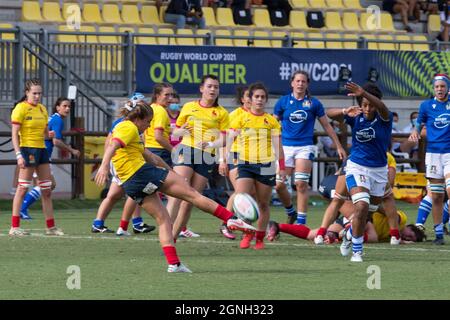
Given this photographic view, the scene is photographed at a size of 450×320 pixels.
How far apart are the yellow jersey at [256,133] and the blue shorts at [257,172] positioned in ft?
0.44

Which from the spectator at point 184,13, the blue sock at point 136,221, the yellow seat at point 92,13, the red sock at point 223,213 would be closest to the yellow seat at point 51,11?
the yellow seat at point 92,13

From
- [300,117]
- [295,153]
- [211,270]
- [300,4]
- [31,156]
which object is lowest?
[211,270]

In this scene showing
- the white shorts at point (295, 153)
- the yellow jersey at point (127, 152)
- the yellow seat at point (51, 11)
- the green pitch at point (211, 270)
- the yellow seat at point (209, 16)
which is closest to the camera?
the green pitch at point (211, 270)

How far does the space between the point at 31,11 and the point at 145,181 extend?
15713 mm

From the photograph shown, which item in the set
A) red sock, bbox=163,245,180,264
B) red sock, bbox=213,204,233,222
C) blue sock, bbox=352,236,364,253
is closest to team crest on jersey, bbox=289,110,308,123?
blue sock, bbox=352,236,364,253

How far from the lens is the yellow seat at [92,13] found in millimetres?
28766

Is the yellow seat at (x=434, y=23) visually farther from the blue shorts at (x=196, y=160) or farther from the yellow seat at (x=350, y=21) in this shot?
the blue shorts at (x=196, y=160)

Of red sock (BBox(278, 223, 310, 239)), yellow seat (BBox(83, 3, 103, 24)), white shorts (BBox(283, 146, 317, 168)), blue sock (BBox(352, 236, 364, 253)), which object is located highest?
yellow seat (BBox(83, 3, 103, 24))

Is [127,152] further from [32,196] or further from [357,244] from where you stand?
[32,196]

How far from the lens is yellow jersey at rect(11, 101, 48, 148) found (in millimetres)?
17359

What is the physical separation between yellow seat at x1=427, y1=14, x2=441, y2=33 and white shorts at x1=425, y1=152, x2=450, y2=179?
57.1ft

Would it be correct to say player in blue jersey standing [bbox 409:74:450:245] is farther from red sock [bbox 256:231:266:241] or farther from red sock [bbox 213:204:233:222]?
red sock [bbox 213:204:233:222]

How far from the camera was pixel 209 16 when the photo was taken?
30609 mm

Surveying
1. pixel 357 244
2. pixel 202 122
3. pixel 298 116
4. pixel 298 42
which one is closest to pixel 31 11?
pixel 298 42
